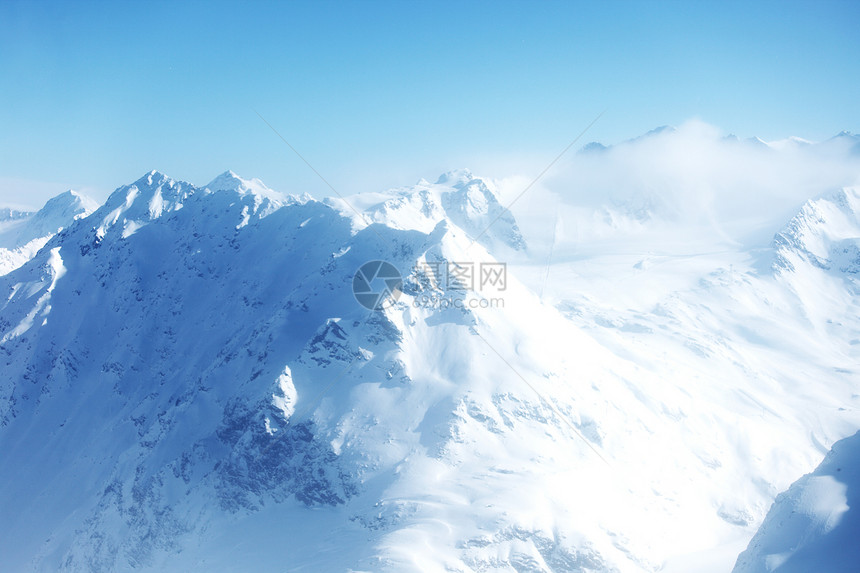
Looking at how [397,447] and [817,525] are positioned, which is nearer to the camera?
[817,525]

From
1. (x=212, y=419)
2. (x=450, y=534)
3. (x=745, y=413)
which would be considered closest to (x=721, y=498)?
(x=745, y=413)

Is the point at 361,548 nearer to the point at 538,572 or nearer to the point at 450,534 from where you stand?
the point at 450,534

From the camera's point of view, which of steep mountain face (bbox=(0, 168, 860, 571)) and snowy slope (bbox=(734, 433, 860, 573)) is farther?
steep mountain face (bbox=(0, 168, 860, 571))

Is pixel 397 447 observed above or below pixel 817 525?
above

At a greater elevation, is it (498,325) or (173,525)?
(498,325)

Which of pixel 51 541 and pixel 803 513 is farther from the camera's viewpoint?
pixel 51 541

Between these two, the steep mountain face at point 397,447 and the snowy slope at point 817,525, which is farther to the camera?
the steep mountain face at point 397,447

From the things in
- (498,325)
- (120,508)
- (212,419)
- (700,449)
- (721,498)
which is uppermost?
(498,325)

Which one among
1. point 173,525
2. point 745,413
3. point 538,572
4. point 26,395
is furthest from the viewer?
point 26,395
